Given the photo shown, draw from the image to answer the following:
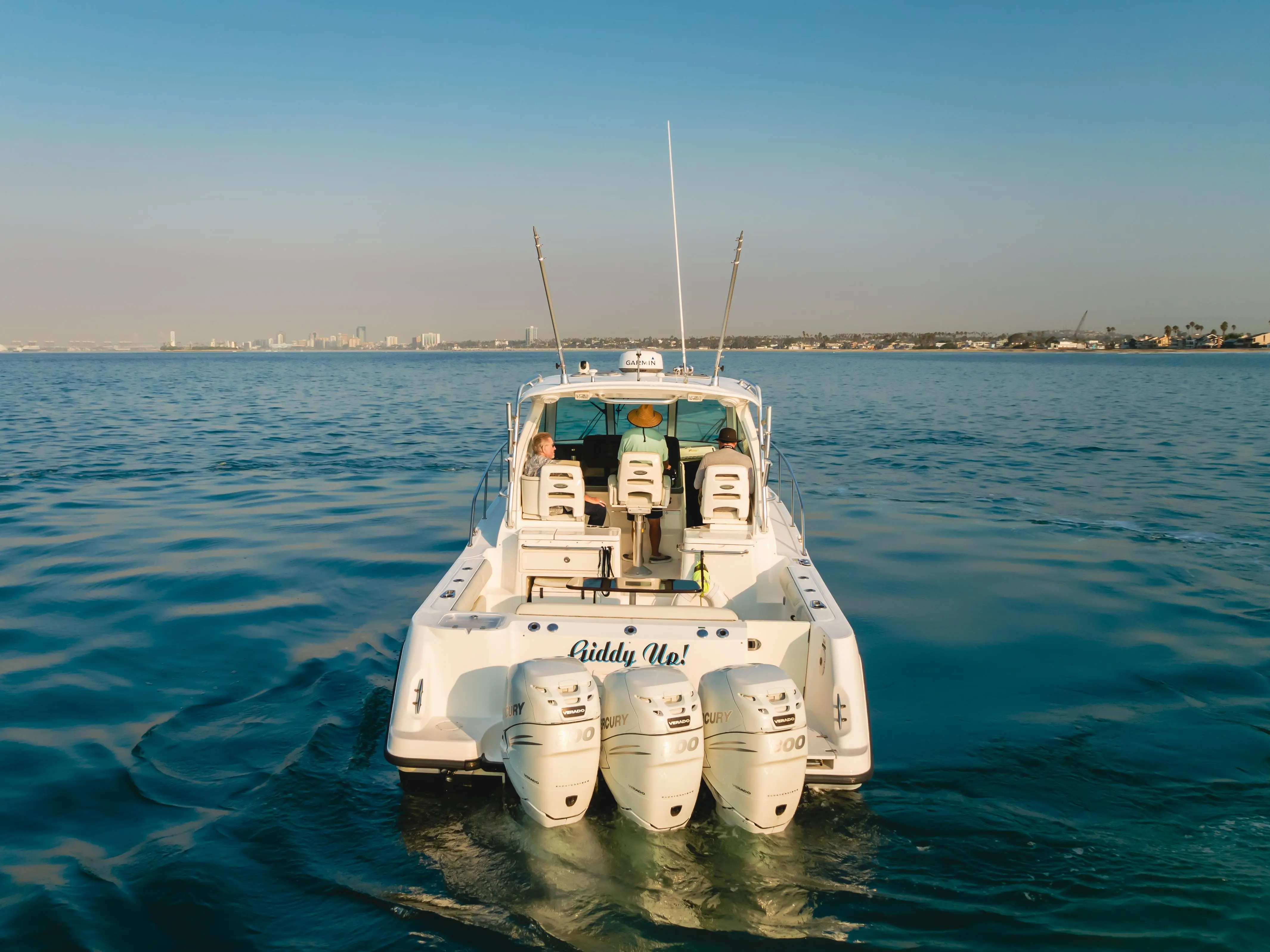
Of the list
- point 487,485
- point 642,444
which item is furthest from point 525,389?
point 487,485

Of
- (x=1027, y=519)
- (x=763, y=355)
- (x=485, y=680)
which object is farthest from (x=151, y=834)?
(x=763, y=355)

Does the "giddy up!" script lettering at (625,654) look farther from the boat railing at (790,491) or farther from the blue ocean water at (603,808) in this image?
A: the boat railing at (790,491)

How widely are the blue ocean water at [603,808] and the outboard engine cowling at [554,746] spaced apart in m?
0.32

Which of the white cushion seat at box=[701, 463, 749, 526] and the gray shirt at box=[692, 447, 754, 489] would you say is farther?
the gray shirt at box=[692, 447, 754, 489]

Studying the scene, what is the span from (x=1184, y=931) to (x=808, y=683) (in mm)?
2055

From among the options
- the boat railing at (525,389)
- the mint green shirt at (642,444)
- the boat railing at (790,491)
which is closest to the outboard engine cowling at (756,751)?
the boat railing at (790,491)

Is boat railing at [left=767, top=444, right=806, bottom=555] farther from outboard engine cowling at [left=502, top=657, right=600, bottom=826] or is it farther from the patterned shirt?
outboard engine cowling at [left=502, top=657, right=600, bottom=826]

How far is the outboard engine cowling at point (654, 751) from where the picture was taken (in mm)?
3984

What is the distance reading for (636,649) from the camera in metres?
4.84

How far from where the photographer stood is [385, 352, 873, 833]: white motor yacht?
4.04 metres

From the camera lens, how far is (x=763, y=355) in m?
188

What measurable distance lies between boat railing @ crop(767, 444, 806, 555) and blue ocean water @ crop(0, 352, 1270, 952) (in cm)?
55

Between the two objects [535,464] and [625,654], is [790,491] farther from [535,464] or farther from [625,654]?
[625,654]

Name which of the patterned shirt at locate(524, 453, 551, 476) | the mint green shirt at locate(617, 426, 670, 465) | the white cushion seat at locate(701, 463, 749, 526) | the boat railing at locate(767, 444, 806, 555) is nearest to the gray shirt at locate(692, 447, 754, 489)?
the white cushion seat at locate(701, 463, 749, 526)
